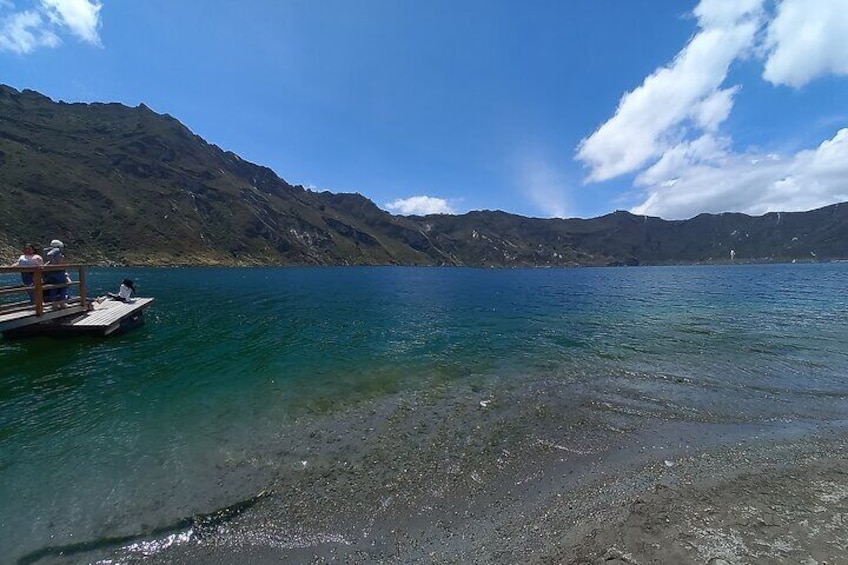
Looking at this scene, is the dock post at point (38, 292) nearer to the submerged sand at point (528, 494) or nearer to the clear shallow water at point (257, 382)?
the clear shallow water at point (257, 382)

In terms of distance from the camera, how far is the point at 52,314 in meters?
23.2

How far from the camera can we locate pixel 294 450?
11.6 meters

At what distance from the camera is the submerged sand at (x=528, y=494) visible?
24.6 feet

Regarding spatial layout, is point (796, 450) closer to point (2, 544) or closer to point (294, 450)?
point (294, 450)

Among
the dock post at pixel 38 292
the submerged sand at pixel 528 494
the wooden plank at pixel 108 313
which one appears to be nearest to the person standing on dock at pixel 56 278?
the wooden plank at pixel 108 313

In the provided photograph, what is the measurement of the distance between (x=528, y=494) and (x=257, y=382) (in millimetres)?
13840

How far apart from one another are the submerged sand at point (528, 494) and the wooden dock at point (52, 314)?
20166 mm

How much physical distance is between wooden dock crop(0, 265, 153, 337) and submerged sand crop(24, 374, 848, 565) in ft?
66.2

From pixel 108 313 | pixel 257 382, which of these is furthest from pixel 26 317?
pixel 257 382

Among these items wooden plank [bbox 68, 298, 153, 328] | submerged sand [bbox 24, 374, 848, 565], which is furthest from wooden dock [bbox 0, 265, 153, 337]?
submerged sand [bbox 24, 374, 848, 565]

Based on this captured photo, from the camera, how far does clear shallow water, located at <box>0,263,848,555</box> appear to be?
31.6 feet

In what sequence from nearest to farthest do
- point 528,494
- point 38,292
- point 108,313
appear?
1. point 528,494
2. point 38,292
3. point 108,313

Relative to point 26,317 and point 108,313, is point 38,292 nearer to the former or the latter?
point 26,317

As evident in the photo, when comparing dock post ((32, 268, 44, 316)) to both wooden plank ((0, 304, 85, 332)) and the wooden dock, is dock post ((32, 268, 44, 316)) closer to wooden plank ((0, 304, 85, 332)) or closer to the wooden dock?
the wooden dock
